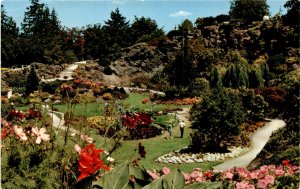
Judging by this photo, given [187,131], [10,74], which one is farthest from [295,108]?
[10,74]

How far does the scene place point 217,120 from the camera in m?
14.4

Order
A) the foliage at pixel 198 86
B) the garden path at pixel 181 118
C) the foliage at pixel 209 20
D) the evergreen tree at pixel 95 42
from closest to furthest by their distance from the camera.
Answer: the garden path at pixel 181 118 → the foliage at pixel 198 86 → the foliage at pixel 209 20 → the evergreen tree at pixel 95 42

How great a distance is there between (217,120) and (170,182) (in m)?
12.2

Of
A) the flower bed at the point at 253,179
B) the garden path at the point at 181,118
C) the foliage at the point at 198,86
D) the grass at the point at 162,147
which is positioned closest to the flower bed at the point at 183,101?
the foliage at the point at 198,86

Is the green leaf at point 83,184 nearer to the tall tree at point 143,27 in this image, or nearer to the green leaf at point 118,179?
the green leaf at point 118,179

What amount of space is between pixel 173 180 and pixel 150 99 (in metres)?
26.8

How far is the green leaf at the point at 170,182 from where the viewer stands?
2.35 m

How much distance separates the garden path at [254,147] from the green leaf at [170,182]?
9.61 metres

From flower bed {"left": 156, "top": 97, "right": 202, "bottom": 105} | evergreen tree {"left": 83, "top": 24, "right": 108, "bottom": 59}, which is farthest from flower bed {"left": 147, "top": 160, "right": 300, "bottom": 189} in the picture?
evergreen tree {"left": 83, "top": 24, "right": 108, "bottom": 59}

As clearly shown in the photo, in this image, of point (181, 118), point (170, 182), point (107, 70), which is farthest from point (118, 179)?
point (107, 70)

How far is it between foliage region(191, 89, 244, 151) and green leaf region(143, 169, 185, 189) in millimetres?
12082

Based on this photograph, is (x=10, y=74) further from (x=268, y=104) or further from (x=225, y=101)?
(x=225, y=101)

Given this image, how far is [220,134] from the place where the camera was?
1488 cm

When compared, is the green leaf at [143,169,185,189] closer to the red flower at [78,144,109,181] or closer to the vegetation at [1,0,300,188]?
the vegetation at [1,0,300,188]
